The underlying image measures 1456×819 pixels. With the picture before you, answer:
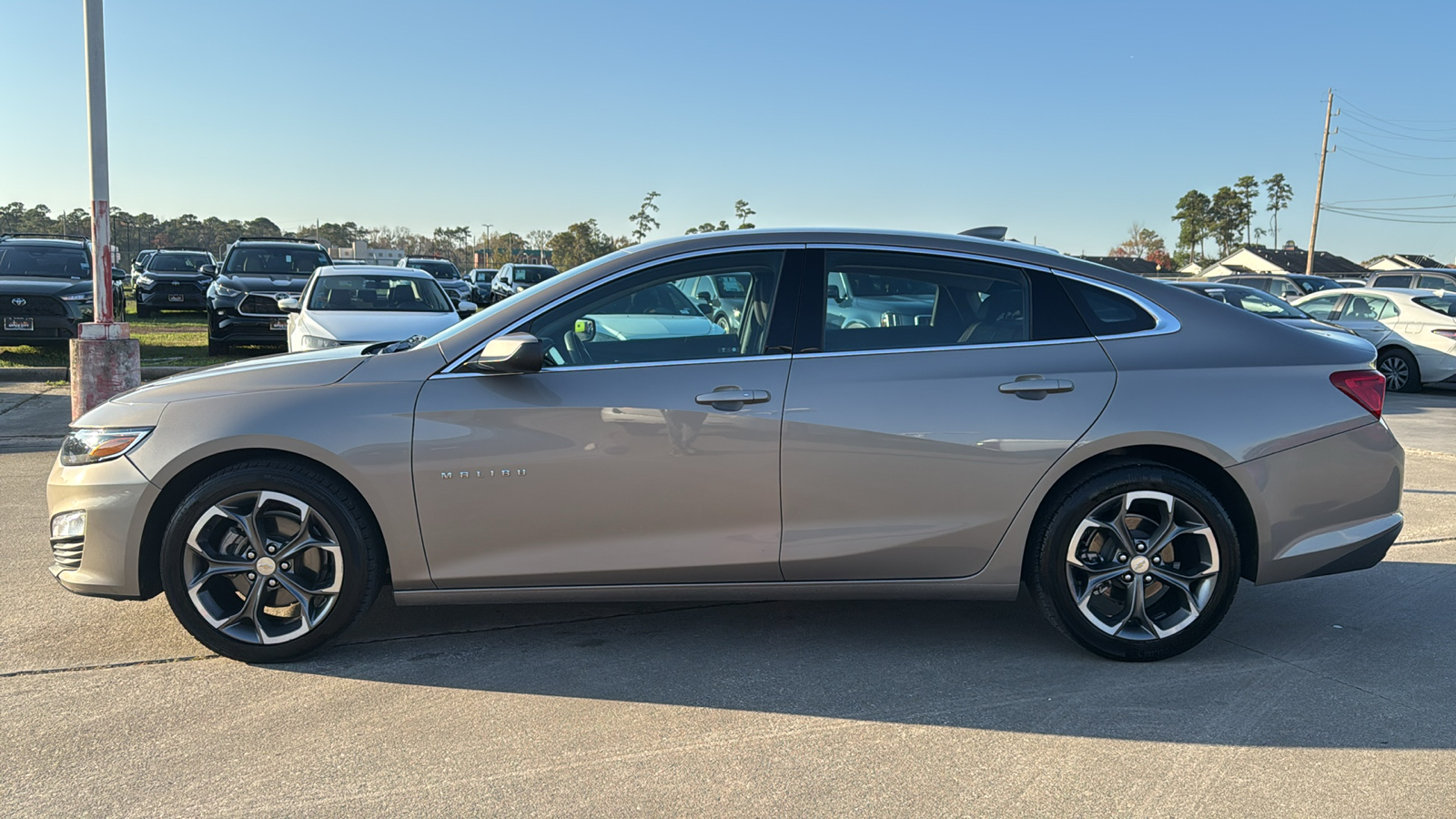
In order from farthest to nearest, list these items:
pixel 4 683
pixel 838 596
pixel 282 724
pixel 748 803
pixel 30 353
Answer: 1. pixel 30 353
2. pixel 838 596
3. pixel 4 683
4. pixel 282 724
5. pixel 748 803

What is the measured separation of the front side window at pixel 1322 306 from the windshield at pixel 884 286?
14.9m

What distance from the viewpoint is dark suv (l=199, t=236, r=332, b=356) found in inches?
592

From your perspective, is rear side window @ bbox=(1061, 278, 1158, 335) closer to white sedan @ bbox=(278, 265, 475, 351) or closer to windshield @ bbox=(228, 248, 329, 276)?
white sedan @ bbox=(278, 265, 475, 351)

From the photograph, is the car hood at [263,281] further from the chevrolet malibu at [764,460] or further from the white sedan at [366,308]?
the chevrolet malibu at [764,460]

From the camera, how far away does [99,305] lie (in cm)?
923

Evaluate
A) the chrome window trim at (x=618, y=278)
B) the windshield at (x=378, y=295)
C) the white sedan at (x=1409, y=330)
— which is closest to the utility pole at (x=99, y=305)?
the windshield at (x=378, y=295)

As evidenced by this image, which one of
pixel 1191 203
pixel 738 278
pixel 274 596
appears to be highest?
pixel 1191 203

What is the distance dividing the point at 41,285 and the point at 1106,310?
15.0 m

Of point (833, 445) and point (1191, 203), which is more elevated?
point (1191, 203)

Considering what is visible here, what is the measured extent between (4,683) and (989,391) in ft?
12.2

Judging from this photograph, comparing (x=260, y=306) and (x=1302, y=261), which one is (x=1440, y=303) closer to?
(x=260, y=306)

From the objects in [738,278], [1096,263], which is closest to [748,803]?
[738,278]

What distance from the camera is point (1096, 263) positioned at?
4.25 meters

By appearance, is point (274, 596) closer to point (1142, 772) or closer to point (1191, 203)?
point (1142, 772)
